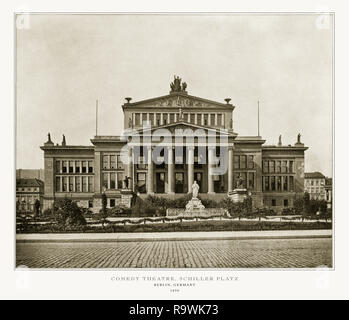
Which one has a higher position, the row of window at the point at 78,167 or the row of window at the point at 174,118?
the row of window at the point at 174,118

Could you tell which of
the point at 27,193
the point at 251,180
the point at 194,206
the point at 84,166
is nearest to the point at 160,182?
the point at 84,166

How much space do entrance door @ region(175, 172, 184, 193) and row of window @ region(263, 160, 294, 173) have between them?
811 centimetres

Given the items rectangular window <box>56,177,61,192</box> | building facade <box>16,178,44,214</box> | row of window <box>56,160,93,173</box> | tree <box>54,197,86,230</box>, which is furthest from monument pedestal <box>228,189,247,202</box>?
rectangular window <box>56,177,61,192</box>

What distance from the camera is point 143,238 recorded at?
19.6m

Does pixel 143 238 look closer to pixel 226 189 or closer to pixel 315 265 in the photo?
pixel 315 265

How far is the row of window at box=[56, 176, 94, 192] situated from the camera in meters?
38.7

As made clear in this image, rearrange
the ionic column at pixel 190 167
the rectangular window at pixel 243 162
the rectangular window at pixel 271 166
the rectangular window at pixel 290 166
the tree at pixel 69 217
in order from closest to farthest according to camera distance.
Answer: the tree at pixel 69 217 < the ionic column at pixel 190 167 < the rectangular window at pixel 290 166 < the rectangular window at pixel 243 162 < the rectangular window at pixel 271 166

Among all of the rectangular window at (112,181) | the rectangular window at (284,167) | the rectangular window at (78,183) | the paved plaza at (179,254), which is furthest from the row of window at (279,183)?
the paved plaza at (179,254)

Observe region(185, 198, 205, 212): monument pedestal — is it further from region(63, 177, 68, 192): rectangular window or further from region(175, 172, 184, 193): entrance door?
region(63, 177, 68, 192): rectangular window

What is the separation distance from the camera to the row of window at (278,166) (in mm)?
40156

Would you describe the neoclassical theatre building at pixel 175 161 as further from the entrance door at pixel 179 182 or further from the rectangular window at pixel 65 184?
the entrance door at pixel 179 182

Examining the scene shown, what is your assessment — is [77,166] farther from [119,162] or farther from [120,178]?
[120,178]

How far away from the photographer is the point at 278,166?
137 ft
